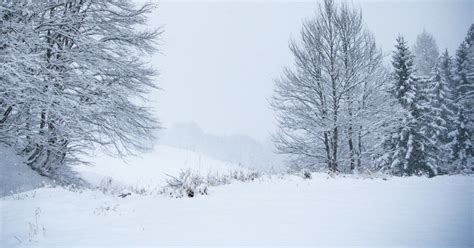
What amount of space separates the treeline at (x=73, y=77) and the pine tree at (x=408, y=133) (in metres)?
→ 13.7

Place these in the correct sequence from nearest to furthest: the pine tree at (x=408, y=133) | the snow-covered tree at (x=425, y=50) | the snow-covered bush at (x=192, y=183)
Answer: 1. the snow-covered bush at (x=192, y=183)
2. the pine tree at (x=408, y=133)
3. the snow-covered tree at (x=425, y=50)

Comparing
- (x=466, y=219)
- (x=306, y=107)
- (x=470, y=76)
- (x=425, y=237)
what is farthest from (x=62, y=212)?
(x=470, y=76)

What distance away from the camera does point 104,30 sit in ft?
33.0

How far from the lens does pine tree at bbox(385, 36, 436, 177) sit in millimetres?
17250

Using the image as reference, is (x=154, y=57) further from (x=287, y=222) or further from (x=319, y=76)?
(x=287, y=222)

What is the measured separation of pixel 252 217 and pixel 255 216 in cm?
6

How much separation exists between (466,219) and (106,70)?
31.4 feet

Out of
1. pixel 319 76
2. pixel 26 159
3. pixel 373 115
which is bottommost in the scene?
pixel 26 159

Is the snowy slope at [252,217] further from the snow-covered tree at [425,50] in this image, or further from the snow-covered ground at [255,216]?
the snow-covered tree at [425,50]

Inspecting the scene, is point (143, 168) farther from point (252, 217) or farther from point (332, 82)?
point (252, 217)

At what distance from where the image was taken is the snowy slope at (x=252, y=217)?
11.6 feet

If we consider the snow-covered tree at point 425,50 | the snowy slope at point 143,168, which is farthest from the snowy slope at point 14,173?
the snow-covered tree at point 425,50

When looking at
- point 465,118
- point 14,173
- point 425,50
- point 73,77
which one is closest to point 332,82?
point 73,77

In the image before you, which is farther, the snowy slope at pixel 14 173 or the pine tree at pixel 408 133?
the pine tree at pixel 408 133
